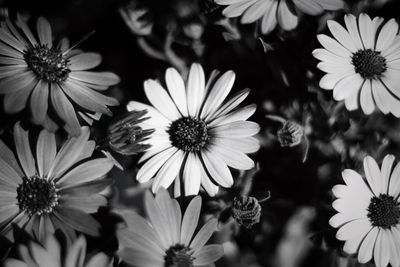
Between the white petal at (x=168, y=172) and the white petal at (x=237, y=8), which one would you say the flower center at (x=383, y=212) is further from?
the white petal at (x=237, y=8)

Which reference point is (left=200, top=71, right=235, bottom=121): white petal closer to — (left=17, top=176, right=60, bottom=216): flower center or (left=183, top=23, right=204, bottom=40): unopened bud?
(left=183, top=23, right=204, bottom=40): unopened bud

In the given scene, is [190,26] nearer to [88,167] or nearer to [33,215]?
[88,167]

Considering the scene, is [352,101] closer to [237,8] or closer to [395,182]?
[395,182]

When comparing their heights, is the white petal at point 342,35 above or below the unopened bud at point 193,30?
below

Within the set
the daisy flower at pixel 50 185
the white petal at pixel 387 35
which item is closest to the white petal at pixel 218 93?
the daisy flower at pixel 50 185

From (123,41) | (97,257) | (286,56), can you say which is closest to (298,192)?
(286,56)

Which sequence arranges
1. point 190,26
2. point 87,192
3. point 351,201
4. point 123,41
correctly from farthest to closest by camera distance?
point 123,41
point 190,26
point 351,201
point 87,192

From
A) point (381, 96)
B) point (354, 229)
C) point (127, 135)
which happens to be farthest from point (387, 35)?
point (127, 135)
